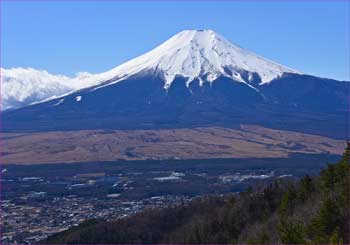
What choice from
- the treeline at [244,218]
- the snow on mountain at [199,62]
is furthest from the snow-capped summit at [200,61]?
the treeline at [244,218]

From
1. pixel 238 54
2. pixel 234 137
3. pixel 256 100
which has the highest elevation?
pixel 238 54

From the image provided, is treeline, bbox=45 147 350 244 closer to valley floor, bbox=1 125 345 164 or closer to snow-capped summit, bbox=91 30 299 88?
valley floor, bbox=1 125 345 164

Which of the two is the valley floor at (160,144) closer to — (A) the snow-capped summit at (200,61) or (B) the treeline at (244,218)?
(B) the treeline at (244,218)

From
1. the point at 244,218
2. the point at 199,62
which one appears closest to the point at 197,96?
the point at 199,62

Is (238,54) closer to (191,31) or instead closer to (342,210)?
(191,31)

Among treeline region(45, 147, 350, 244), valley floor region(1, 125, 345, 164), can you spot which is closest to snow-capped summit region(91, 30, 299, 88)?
valley floor region(1, 125, 345, 164)

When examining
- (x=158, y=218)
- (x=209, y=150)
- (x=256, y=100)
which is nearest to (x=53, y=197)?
(x=158, y=218)
